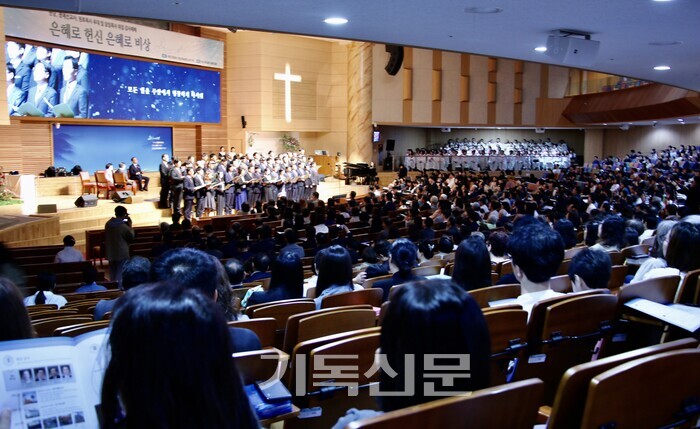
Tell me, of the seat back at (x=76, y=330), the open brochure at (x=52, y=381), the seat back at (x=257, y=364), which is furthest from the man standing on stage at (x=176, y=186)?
the open brochure at (x=52, y=381)

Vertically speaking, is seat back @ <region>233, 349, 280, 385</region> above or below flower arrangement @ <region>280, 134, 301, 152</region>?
below

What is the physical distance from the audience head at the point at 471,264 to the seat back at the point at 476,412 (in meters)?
2.21

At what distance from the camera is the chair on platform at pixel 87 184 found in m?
15.4

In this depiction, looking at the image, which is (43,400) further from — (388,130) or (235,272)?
(388,130)

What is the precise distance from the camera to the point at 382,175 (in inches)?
943

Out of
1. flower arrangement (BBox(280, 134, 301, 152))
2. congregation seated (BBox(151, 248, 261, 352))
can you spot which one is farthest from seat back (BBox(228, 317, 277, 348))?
flower arrangement (BBox(280, 134, 301, 152))

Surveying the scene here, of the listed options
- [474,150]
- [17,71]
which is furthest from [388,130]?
[17,71]

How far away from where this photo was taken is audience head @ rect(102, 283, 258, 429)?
4.02 ft

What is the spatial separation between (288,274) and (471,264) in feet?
4.05

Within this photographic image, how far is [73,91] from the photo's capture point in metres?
15.6

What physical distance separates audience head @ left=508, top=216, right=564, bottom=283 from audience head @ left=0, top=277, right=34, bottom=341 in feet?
7.42

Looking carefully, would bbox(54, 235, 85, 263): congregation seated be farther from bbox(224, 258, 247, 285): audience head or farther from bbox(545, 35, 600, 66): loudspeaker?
bbox(545, 35, 600, 66): loudspeaker

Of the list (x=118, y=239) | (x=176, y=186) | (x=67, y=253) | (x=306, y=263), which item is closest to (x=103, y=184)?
(x=176, y=186)

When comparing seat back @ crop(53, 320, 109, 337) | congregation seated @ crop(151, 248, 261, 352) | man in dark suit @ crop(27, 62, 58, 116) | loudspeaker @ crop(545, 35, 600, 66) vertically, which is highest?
man in dark suit @ crop(27, 62, 58, 116)
